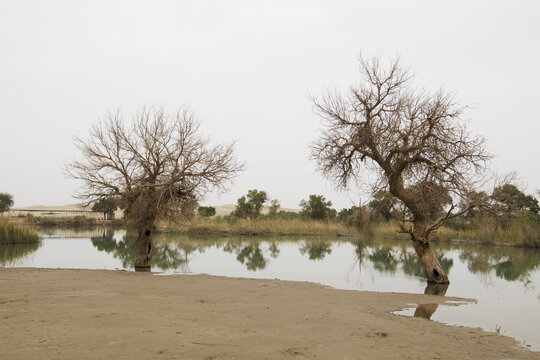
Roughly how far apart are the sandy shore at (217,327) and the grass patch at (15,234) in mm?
15649

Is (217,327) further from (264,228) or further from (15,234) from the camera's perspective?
(264,228)

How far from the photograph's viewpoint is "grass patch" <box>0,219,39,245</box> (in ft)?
76.6

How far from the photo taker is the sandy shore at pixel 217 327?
491cm

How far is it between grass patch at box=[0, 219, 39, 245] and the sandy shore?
15649 mm

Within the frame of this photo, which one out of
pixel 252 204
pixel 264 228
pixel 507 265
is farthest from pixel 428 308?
pixel 252 204

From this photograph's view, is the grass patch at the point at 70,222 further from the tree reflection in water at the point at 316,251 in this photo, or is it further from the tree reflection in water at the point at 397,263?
the tree reflection in water at the point at 397,263

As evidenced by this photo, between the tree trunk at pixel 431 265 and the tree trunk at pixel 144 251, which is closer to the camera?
the tree trunk at pixel 431 265

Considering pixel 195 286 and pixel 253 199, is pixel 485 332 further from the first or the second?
pixel 253 199

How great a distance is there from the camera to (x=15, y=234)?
24047 millimetres

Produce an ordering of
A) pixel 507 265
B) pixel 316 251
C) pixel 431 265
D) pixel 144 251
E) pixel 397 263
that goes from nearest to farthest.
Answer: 1. pixel 431 265
2. pixel 144 251
3. pixel 507 265
4. pixel 397 263
5. pixel 316 251

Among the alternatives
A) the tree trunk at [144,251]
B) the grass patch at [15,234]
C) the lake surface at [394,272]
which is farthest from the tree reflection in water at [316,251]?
the grass patch at [15,234]

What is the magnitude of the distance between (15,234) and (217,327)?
74.2 ft

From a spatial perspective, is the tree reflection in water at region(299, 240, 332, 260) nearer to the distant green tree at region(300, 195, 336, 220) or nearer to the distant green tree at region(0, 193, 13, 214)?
the distant green tree at region(300, 195, 336, 220)

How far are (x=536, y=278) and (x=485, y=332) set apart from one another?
448 inches
